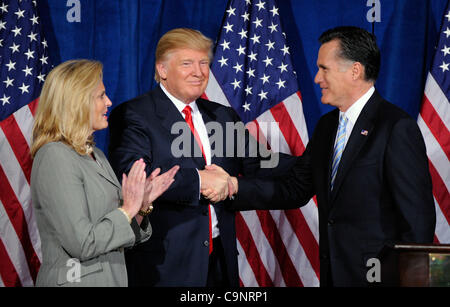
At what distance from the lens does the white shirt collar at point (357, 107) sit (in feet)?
10.5

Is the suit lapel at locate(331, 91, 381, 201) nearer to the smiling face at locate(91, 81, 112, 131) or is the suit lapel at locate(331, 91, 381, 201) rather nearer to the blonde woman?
the blonde woman

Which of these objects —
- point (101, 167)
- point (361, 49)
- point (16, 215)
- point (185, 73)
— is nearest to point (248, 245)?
point (185, 73)

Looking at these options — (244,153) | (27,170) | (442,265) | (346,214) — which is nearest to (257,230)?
(244,153)

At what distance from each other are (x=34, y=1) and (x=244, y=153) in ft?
6.58

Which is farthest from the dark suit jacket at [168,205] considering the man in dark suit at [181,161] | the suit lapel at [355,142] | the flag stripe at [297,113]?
the flag stripe at [297,113]

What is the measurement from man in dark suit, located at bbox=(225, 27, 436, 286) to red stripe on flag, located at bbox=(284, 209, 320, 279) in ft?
3.53

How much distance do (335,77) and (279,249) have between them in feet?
5.47

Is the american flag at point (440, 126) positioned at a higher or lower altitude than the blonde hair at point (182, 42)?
lower

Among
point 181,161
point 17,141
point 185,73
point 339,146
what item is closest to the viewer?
point 339,146

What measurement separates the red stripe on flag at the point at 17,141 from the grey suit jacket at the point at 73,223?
6.60 ft

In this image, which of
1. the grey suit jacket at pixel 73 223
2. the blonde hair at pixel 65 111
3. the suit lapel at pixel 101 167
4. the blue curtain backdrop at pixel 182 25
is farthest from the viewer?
the blue curtain backdrop at pixel 182 25

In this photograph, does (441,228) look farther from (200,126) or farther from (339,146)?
(200,126)

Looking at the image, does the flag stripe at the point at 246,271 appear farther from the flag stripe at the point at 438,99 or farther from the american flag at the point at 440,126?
the flag stripe at the point at 438,99

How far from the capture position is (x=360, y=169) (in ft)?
9.80
